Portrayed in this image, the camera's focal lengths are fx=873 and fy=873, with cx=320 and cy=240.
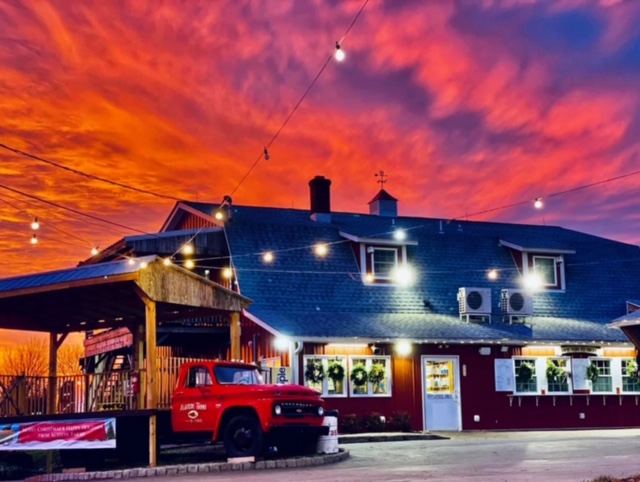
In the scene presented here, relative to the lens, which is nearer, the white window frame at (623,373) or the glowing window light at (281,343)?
the glowing window light at (281,343)

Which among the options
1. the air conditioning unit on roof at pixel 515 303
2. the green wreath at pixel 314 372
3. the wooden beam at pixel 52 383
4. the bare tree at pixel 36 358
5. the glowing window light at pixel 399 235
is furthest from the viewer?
the bare tree at pixel 36 358

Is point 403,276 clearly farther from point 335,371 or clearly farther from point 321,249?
point 335,371

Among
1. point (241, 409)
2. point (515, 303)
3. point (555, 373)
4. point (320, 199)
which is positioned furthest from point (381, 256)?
point (241, 409)

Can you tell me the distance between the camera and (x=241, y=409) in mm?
17625

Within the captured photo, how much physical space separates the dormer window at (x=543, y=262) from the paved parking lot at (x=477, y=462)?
10963 mm

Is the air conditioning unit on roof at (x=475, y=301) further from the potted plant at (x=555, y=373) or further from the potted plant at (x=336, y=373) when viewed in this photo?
the potted plant at (x=336, y=373)

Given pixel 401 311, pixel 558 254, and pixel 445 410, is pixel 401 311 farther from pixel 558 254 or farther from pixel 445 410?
pixel 558 254

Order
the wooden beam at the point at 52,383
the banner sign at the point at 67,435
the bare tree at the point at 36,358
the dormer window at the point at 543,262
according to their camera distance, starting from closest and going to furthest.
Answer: the banner sign at the point at 67,435 → the wooden beam at the point at 52,383 → the dormer window at the point at 543,262 → the bare tree at the point at 36,358

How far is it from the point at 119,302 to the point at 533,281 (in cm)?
1821

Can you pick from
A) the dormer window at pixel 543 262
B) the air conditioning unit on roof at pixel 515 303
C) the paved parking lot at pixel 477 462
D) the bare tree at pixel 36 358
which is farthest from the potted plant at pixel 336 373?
the bare tree at pixel 36 358

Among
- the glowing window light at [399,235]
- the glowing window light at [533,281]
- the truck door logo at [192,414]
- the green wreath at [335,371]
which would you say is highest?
the glowing window light at [399,235]

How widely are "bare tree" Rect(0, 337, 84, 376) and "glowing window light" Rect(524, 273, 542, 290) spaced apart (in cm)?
4713

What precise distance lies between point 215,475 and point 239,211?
18578 mm

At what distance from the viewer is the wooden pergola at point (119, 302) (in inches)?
698
